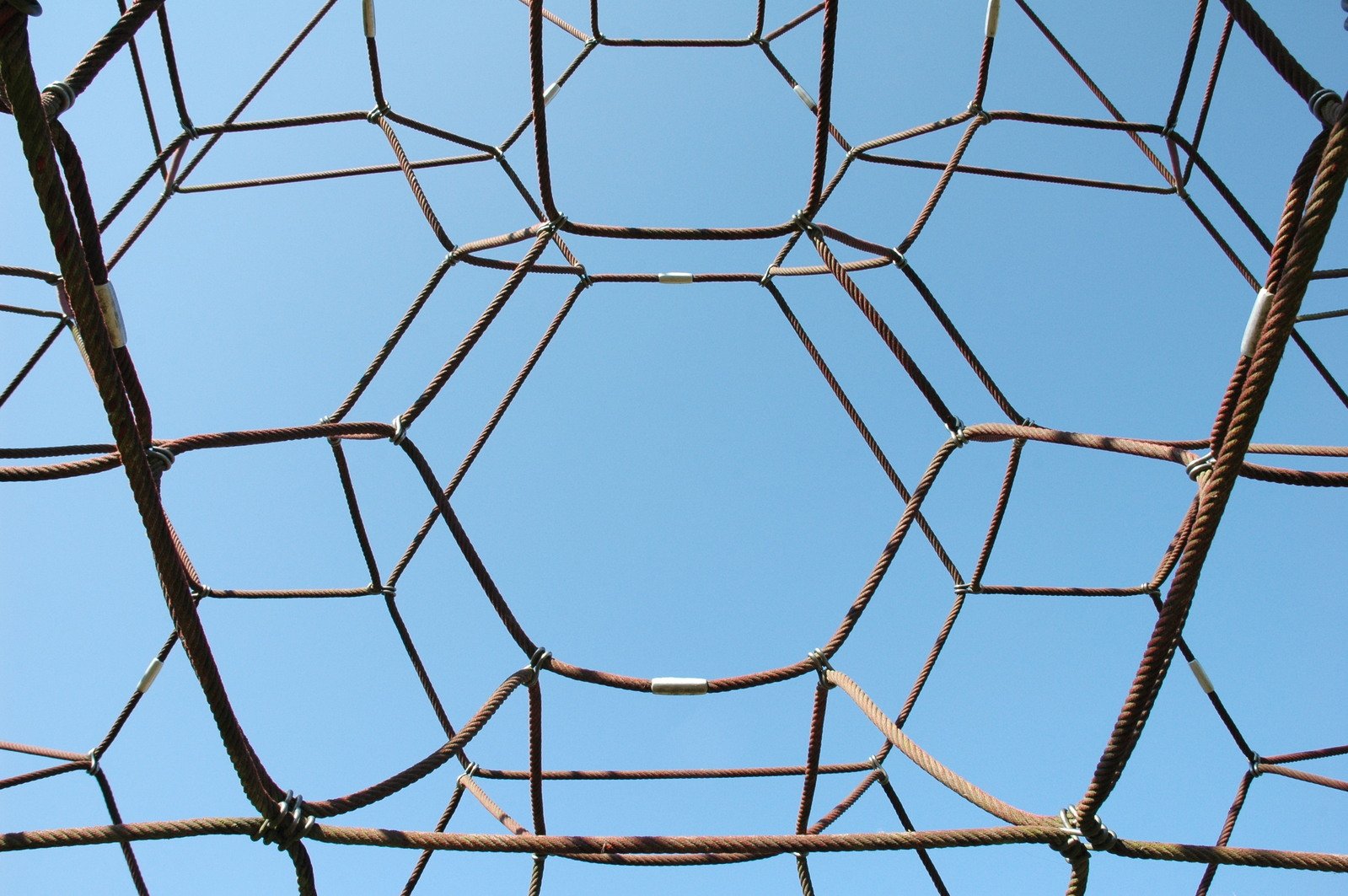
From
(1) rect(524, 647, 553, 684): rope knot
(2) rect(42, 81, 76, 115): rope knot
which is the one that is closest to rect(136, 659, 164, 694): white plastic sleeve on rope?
(1) rect(524, 647, 553, 684): rope knot

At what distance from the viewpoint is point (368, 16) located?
22.5 feet

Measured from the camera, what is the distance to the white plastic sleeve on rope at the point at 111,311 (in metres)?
2.85

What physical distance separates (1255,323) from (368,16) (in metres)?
6.78

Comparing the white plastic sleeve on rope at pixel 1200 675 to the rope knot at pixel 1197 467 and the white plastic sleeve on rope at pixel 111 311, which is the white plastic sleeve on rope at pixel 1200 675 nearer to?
the rope knot at pixel 1197 467

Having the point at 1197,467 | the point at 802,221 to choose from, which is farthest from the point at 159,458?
the point at 1197,467

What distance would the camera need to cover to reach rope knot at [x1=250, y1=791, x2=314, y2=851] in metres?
3.16

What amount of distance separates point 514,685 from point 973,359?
4.59 metres

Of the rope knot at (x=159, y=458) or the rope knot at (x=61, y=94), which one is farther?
the rope knot at (x=159, y=458)

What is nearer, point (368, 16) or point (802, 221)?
point (802, 221)

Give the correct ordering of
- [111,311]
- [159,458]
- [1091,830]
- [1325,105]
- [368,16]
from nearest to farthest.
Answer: [1325,105] < [111,311] < [1091,830] < [159,458] < [368,16]

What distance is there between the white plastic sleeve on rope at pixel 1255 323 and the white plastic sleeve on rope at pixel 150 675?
756cm

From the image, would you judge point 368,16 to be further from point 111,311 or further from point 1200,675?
point 1200,675

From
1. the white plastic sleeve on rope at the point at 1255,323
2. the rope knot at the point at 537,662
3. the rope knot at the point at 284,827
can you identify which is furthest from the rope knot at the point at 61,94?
the rope knot at the point at 537,662

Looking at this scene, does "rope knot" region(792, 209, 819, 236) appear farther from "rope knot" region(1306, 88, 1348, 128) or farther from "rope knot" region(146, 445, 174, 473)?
"rope knot" region(146, 445, 174, 473)
